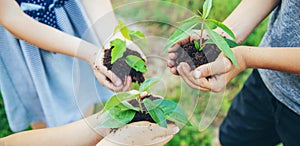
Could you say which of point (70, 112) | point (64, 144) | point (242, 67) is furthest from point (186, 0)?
point (64, 144)

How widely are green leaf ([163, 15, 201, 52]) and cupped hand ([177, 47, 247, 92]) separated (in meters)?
0.06

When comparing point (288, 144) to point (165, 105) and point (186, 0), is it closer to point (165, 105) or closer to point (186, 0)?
point (165, 105)

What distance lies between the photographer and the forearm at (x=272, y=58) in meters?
0.86

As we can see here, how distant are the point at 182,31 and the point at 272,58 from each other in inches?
8.9

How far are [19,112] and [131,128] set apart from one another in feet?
1.95

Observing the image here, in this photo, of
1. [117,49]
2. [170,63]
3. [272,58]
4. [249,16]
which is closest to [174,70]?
[170,63]

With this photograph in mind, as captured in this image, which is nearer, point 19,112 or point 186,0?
point 19,112

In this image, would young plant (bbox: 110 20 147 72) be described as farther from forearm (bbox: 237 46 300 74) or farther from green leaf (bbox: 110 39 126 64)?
forearm (bbox: 237 46 300 74)

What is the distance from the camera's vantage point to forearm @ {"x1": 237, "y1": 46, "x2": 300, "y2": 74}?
2.83 feet

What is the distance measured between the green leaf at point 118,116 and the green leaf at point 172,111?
0.05 meters

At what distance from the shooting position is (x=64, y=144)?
0.88m

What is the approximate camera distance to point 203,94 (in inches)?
32.8

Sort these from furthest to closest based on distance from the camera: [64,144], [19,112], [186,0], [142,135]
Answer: [186,0]
[19,112]
[64,144]
[142,135]

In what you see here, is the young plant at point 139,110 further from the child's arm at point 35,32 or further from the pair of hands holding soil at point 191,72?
the child's arm at point 35,32
